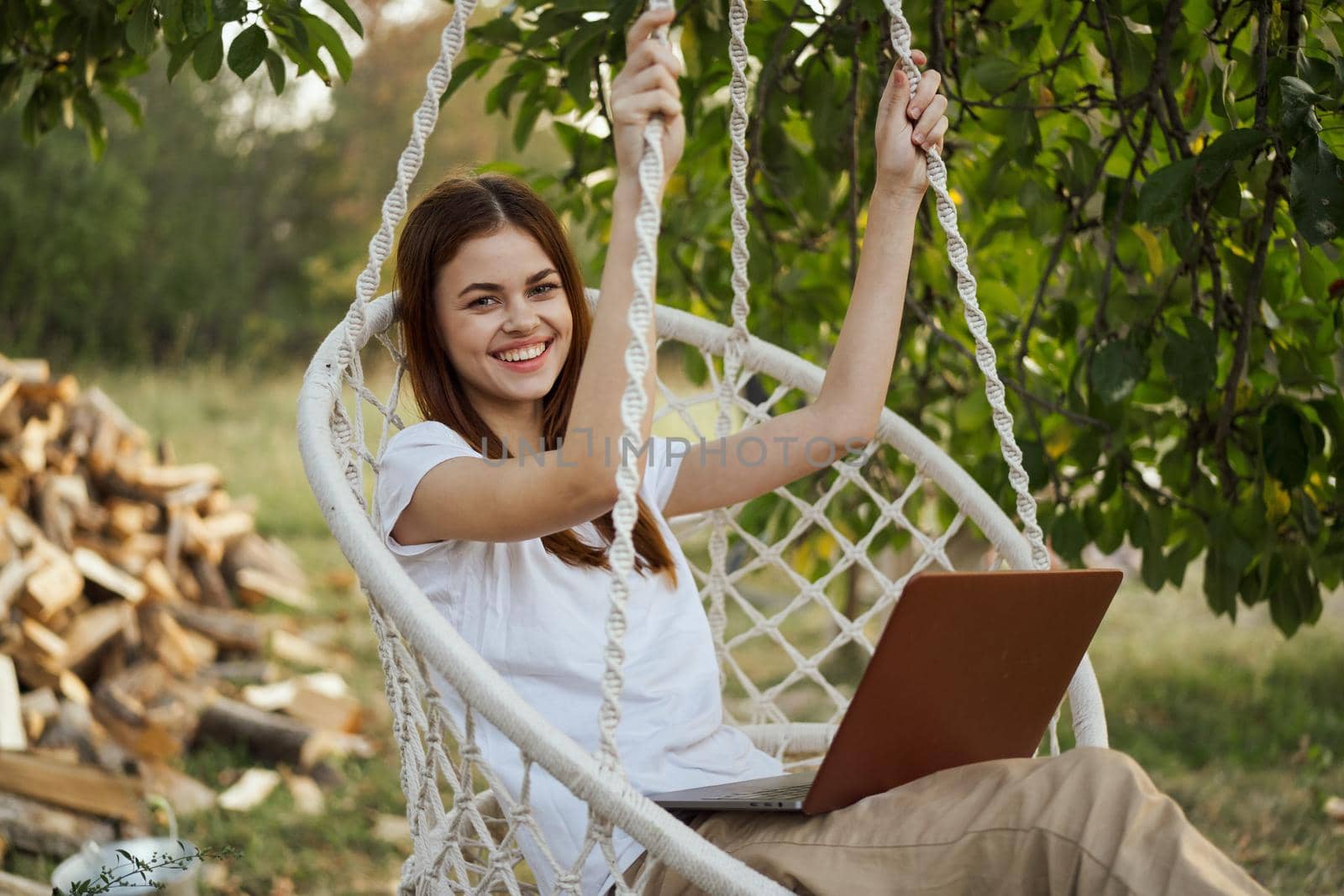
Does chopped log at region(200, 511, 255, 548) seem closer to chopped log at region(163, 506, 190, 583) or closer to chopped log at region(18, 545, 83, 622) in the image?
chopped log at region(163, 506, 190, 583)

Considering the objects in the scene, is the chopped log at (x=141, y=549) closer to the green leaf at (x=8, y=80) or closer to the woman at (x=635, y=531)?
the green leaf at (x=8, y=80)

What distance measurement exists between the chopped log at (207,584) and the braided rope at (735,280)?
91.1 inches

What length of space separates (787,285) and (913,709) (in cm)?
103

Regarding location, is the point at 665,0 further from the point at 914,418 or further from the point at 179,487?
the point at 179,487

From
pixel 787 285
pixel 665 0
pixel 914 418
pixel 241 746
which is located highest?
pixel 665 0

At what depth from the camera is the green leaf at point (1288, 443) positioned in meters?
1.60

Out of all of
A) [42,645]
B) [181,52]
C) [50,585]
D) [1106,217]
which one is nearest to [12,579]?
[50,585]

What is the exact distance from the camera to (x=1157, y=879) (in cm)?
92

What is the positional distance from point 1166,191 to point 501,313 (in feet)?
2.49

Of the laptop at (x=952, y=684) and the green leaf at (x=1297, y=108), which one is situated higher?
the green leaf at (x=1297, y=108)

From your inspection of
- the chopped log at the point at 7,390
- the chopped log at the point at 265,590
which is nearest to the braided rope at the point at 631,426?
the chopped log at the point at 7,390

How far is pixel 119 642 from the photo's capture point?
9.56 feet

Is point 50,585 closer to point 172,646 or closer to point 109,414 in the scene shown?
point 172,646

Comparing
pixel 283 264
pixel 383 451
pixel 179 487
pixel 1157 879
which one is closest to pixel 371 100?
pixel 283 264
